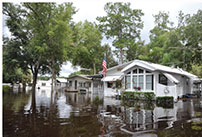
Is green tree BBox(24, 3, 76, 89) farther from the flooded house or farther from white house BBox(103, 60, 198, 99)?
the flooded house

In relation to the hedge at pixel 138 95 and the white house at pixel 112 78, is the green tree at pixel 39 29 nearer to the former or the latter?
the white house at pixel 112 78

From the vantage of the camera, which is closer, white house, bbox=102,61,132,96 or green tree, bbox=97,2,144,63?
white house, bbox=102,61,132,96

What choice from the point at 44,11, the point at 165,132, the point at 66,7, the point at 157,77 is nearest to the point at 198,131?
the point at 165,132

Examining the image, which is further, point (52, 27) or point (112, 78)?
point (112, 78)

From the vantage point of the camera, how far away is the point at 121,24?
28688 mm

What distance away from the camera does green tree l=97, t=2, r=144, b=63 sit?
2819 centimetres

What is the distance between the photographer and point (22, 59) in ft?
72.8

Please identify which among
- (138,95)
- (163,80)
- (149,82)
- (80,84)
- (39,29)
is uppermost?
(39,29)

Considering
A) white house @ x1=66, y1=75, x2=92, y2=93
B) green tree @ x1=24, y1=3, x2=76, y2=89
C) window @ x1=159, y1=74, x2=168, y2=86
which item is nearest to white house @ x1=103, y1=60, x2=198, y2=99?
window @ x1=159, y1=74, x2=168, y2=86

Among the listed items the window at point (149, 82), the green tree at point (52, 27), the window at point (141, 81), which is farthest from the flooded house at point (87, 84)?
the window at point (149, 82)

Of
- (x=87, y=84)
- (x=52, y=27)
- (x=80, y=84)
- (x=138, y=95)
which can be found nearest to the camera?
(x=138, y=95)

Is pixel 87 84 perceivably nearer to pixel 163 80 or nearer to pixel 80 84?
pixel 80 84

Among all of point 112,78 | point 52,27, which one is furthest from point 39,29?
point 112,78

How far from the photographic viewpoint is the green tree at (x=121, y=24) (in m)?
28.2
